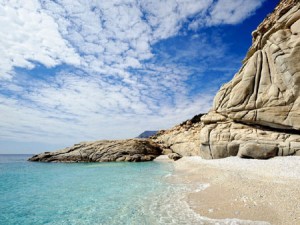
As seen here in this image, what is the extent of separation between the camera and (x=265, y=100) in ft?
71.9

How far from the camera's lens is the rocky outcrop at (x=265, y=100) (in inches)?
789

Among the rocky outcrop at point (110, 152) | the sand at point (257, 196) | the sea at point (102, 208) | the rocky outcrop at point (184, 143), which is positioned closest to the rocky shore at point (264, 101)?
the sand at point (257, 196)

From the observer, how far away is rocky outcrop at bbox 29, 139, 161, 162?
47438mm

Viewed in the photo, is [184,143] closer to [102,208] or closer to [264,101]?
[264,101]

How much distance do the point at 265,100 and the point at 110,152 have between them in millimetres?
36425

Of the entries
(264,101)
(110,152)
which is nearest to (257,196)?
(264,101)

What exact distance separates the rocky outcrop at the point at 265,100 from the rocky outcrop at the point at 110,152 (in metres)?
23.6

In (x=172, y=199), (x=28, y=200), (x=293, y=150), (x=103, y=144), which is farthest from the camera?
(x=103, y=144)

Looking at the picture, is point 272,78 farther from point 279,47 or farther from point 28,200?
point 28,200

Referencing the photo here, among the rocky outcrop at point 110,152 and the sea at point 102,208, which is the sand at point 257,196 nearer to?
the sea at point 102,208

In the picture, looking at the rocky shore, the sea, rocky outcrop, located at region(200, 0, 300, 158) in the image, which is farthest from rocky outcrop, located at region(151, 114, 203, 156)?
the sea

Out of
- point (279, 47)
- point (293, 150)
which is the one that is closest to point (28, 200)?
point (293, 150)

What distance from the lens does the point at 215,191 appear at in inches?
496

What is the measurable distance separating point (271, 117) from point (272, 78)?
14.4 feet
